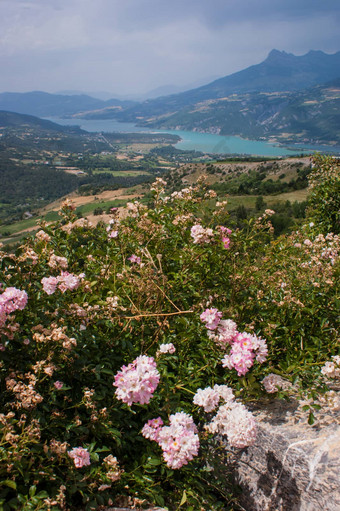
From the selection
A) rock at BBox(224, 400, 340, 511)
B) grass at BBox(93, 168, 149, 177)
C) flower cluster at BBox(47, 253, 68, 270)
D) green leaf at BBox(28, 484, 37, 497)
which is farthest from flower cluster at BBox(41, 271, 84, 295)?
grass at BBox(93, 168, 149, 177)

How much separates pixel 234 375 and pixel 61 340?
1.24 metres

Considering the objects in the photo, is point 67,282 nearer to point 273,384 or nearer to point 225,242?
point 225,242

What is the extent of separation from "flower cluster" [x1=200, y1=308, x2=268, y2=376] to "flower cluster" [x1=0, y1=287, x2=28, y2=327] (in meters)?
1.14

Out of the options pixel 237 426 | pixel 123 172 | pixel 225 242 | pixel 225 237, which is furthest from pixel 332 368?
pixel 123 172

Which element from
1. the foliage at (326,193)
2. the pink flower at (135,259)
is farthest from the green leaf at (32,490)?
the foliage at (326,193)

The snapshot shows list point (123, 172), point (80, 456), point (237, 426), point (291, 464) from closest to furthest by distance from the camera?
point (80, 456) → point (237, 426) → point (291, 464) → point (123, 172)

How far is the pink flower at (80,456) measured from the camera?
5.31 ft

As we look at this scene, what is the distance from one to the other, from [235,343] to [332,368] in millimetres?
645

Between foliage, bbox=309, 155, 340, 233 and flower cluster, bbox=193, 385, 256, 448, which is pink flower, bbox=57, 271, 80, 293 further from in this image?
foliage, bbox=309, 155, 340, 233

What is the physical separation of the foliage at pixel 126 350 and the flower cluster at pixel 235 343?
0.30 feet

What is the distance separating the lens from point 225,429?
1817 mm

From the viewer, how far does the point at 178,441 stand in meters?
1.69

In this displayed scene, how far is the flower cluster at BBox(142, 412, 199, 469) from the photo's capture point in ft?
5.44

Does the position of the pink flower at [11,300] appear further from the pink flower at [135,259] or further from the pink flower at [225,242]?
the pink flower at [225,242]
